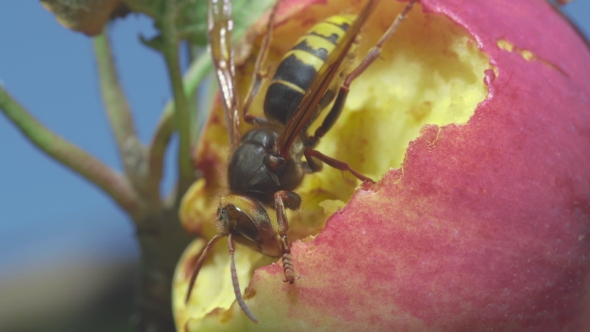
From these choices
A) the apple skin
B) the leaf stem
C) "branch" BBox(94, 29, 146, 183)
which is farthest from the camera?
"branch" BBox(94, 29, 146, 183)

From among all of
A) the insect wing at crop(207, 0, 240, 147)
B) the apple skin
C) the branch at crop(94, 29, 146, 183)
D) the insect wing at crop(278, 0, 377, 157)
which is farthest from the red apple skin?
the branch at crop(94, 29, 146, 183)

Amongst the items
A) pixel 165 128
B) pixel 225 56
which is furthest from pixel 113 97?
pixel 225 56

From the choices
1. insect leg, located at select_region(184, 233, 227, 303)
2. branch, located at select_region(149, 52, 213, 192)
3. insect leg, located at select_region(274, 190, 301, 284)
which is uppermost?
insect leg, located at select_region(274, 190, 301, 284)

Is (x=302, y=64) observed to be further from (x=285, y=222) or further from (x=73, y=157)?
(x=73, y=157)

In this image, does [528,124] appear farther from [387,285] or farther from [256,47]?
[256,47]

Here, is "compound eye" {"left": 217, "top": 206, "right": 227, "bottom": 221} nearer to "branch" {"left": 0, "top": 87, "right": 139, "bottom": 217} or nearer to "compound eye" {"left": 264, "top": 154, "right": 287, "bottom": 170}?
"compound eye" {"left": 264, "top": 154, "right": 287, "bottom": 170}

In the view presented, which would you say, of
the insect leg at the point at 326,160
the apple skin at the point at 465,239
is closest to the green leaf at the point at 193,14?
the insect leg at the point at 326,160
